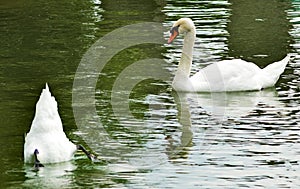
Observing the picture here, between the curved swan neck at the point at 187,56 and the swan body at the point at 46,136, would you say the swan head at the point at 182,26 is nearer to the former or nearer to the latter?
the curved swan neck at the point at 187,56

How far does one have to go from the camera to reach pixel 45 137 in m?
10.5

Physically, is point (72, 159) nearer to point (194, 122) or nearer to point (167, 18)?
point (194, 122)

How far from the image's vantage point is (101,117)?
42.7ft

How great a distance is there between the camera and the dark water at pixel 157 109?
10.4m

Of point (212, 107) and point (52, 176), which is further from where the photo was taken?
point (212, 107)

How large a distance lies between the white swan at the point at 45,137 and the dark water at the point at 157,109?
149 millimetres

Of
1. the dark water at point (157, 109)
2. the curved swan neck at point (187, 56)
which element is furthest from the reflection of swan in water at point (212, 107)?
the curved swan neck at point (187, 56)

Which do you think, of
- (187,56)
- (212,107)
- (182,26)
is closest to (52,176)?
(212,107)

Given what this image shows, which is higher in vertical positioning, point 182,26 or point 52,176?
point 182,26

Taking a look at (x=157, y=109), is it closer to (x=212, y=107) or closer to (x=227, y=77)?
(x=212, y=107)

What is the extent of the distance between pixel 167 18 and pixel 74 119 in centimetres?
914

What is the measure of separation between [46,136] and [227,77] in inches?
190

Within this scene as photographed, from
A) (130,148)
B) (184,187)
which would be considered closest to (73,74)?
(130,148)

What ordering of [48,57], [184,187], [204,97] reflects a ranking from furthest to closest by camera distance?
1. [48,57]
2. [204,97]
3. [184,187]
